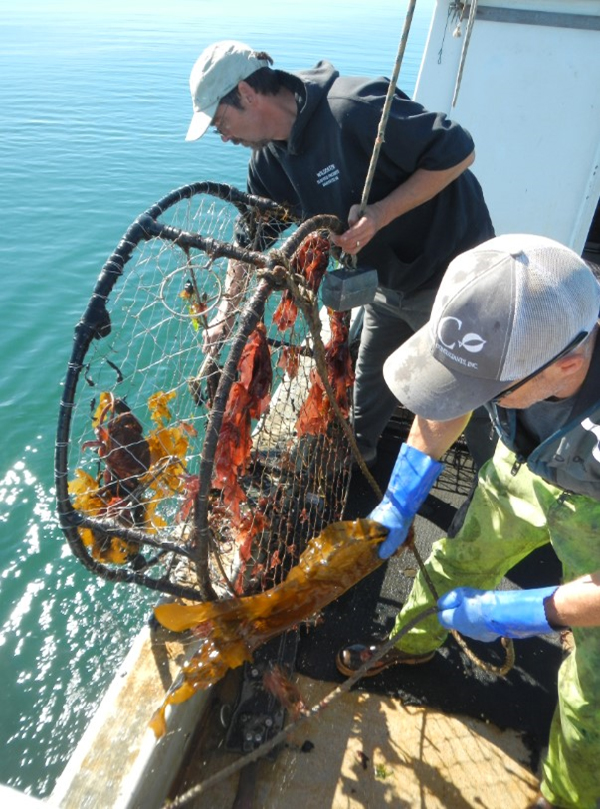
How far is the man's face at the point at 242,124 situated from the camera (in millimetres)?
2510

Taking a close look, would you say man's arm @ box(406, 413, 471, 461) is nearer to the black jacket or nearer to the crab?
the black jacket

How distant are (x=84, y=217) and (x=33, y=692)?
882 cm

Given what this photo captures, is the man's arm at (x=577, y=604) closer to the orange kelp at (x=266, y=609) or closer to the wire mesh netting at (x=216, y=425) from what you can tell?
the orange kelp at (x=266, y=609)

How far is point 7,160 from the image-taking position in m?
12.7

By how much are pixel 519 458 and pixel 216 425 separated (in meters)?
1.13

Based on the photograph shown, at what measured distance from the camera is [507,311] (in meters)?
1.51

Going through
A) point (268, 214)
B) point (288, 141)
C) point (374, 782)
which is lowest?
point (374, 782)

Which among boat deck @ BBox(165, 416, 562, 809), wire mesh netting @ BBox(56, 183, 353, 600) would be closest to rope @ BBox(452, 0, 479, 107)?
wire mesh netting @ BBox(56, 183, 353, 600)

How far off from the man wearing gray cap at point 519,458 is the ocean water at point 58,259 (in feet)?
7.20

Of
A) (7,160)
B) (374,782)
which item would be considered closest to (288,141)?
(374,782)

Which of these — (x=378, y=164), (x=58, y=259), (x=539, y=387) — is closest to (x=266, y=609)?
(x=539, y=387)

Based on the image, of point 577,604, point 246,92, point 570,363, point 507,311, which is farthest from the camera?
point 246,92

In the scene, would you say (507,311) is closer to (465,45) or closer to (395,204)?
(395,204)

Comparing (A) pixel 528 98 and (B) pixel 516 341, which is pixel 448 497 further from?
(A) pixel 528 98
